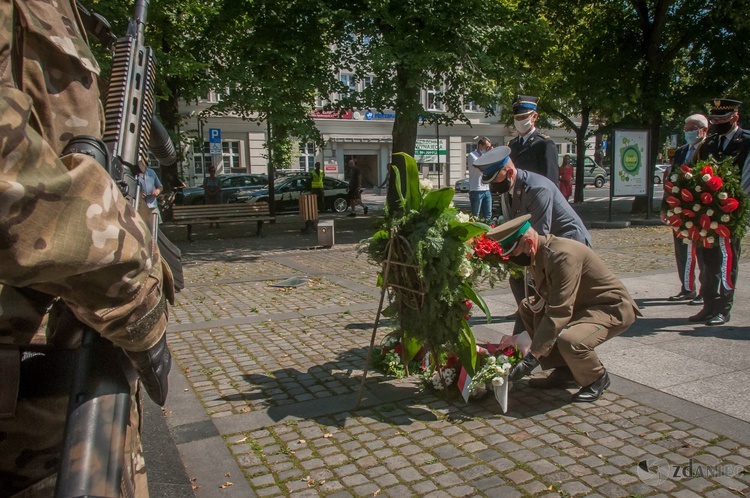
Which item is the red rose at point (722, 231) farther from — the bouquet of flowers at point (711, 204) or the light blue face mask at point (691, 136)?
the light blue face mask at point (691, 136)

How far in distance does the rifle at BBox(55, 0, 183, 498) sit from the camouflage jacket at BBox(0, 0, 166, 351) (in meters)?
0.09

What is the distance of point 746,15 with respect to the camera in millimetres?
15672

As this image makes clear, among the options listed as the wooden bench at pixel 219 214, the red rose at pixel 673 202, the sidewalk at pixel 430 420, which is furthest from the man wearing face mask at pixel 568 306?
the wooden bench at pixel 219 214

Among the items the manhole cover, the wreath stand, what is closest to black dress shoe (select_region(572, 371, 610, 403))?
the wreath stand

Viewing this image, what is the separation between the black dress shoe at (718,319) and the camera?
6.11m

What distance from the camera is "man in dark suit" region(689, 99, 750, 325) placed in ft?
20.2

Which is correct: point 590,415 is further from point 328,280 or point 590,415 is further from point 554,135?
point 554,135

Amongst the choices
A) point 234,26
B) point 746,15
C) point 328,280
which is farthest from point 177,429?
point 746,15

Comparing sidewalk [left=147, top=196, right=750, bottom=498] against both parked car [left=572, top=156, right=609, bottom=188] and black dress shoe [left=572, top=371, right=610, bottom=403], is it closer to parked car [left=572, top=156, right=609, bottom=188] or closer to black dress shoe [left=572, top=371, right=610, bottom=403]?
black dress shoe [left=572, top=371, right=610, bottom=403]

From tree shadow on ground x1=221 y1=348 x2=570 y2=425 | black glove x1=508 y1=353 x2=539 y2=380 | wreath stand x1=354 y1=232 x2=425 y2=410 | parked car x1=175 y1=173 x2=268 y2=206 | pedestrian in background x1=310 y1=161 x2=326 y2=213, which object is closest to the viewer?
wreath stand x1=354 y1=232 x2=425 y2=410

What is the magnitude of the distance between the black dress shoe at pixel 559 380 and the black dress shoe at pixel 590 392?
0.77ft

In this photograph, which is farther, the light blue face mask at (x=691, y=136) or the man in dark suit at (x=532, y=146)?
the light blue face mask at (x=691, y=136)

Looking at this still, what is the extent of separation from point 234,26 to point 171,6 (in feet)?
7.59

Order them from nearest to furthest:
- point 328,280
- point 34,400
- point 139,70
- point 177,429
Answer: point 34,400 → point 139,70 → point 177,429 → point 328,280
